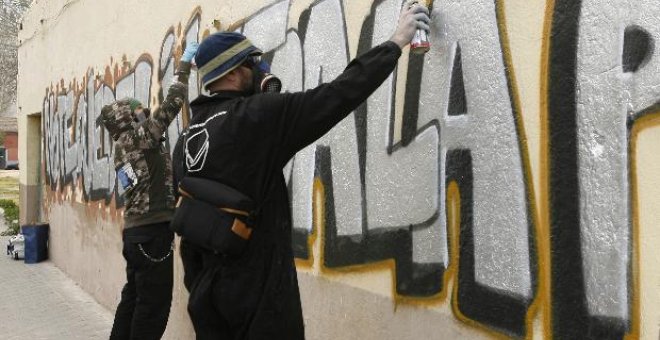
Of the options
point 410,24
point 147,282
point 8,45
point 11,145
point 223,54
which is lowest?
point 11,145

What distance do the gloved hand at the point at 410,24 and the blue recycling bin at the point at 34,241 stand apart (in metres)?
9.35

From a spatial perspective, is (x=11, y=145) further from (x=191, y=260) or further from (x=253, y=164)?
(x=253, y=164)

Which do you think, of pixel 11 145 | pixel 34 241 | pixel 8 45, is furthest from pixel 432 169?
pixel 11 145

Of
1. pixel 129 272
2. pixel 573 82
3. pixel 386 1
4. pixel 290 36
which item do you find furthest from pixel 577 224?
pixel 129 272

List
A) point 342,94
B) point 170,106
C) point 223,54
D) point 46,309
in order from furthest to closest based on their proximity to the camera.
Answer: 1. point 46,309
2. point 170,106
3. point 223,54
4. point 342,94

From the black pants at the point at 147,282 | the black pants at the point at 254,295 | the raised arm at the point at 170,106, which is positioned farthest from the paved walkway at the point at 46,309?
the black pants at the point at 254,295

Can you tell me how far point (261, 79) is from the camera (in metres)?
2.69

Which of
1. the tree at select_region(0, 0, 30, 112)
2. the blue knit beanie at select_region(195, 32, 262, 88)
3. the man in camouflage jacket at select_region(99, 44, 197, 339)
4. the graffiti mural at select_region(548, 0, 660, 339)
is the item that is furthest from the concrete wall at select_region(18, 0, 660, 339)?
the tree at select_region(0, 0, 30, 112)

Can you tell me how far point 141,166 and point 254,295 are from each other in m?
2.07

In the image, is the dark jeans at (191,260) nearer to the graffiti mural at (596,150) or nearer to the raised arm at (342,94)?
the raised arm at (342,94)

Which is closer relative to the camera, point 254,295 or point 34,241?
point 254,295

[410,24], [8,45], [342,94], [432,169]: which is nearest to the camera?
[342,94]

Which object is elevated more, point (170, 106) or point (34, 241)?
point (170, 106)

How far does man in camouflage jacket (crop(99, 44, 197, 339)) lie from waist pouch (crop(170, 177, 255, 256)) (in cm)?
166
